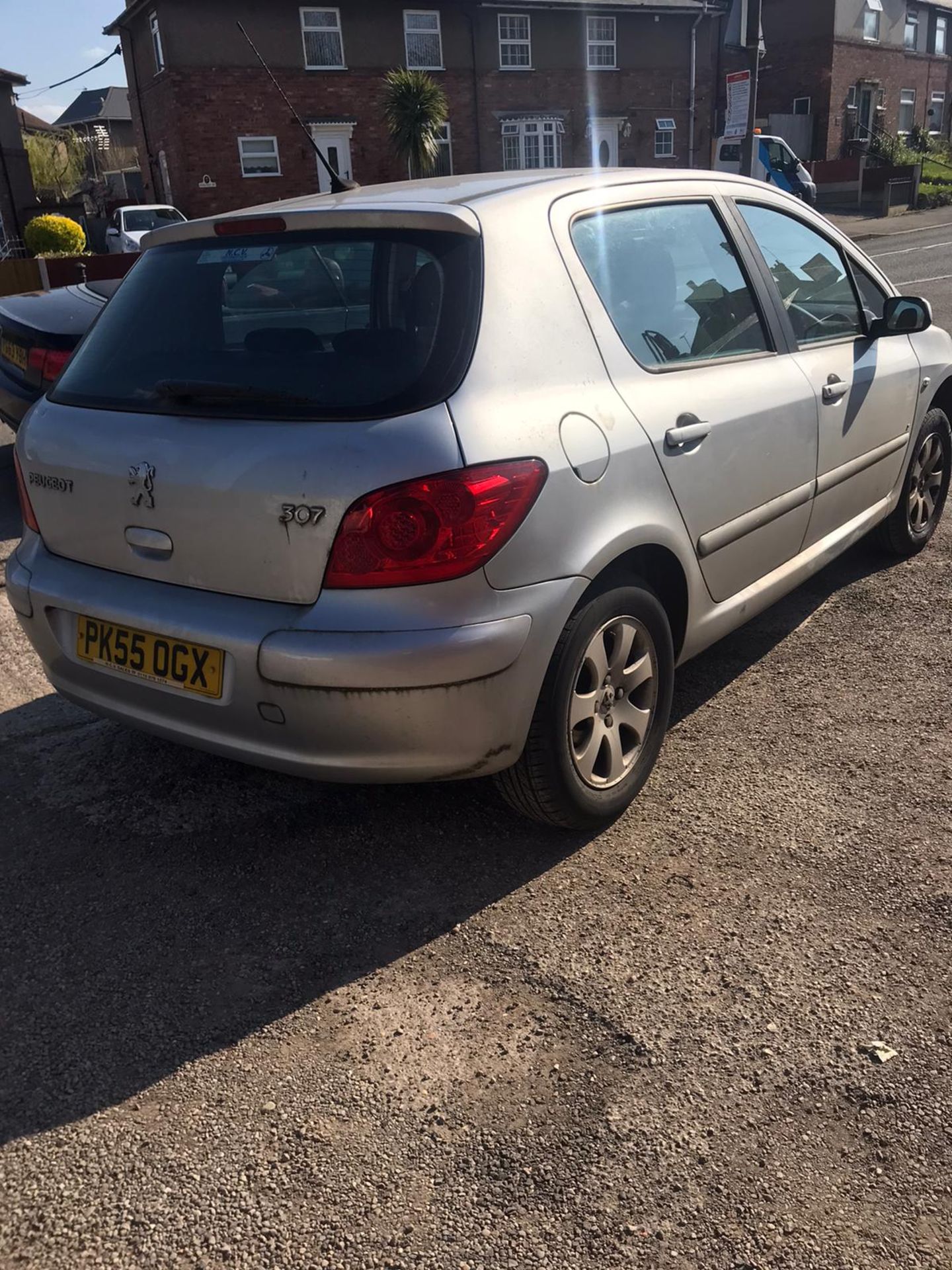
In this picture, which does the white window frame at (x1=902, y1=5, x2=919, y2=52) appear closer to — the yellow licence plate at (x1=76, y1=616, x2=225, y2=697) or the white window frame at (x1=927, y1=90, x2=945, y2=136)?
the white window frame at (x1=927, y1=90, x2=945, y2=136)

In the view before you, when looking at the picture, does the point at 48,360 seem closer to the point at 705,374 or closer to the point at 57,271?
the point at 705,374

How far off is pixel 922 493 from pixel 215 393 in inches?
143

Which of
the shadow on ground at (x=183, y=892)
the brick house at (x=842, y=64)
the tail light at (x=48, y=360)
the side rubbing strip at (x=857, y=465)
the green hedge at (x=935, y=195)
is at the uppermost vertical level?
the brick house at (x=842, y=64)

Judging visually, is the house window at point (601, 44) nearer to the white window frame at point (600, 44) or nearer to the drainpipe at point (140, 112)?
the white window frame at point (600, 44)

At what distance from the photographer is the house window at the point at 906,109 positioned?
4519cm

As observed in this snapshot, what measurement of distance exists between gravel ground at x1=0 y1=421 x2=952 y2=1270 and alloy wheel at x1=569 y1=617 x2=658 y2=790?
0.21 metres

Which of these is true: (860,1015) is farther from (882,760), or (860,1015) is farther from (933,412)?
(933,412)

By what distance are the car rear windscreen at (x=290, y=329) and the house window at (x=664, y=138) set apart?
3685cm

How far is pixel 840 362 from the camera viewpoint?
4.07 m

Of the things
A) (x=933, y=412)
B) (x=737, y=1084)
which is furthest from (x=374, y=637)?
(x=933, y=412)

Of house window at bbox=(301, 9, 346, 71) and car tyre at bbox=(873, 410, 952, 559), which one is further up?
house window at bbox=(301, 9, 346, 71)

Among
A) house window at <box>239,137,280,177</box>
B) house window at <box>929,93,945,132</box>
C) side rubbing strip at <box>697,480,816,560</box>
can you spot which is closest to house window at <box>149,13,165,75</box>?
house window at <box>239,137,280,177</box>

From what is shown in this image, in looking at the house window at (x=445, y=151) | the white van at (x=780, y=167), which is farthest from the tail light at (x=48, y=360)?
the house window at (x=445, y=151)

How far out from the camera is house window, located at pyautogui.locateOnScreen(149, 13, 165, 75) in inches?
1083
